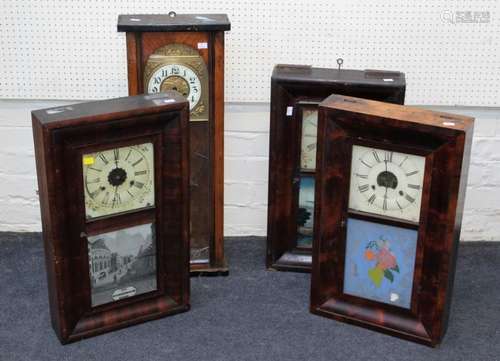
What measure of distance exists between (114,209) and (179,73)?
60 cm

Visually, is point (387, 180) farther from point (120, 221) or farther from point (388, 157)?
point (120, 221)

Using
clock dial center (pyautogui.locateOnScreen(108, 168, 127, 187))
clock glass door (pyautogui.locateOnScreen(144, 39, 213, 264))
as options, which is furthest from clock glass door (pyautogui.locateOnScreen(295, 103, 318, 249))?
clock dial center (pyautogui.locateOnScreen(108, 168, 127, 187))

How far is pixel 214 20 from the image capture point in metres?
3.15

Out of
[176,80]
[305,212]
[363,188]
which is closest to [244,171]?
[305,212]

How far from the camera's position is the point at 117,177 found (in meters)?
2.93

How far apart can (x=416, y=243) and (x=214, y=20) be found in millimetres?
1139

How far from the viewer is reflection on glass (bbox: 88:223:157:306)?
118 inches

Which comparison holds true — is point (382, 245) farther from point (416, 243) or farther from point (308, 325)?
point (308, 325)

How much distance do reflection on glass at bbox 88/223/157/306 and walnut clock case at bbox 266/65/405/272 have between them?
61cm

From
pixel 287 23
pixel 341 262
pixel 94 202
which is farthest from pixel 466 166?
pixel 94 202

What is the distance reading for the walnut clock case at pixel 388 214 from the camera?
283cm

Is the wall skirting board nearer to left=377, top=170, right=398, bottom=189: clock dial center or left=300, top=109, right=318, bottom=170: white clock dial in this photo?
left=300, top=109, right=318, bottom=170: white clock dial

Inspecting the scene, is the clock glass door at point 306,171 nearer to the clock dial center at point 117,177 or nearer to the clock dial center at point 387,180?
the clock dial center at point 387,180

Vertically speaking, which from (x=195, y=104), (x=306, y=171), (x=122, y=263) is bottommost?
(x=122, y=263)
